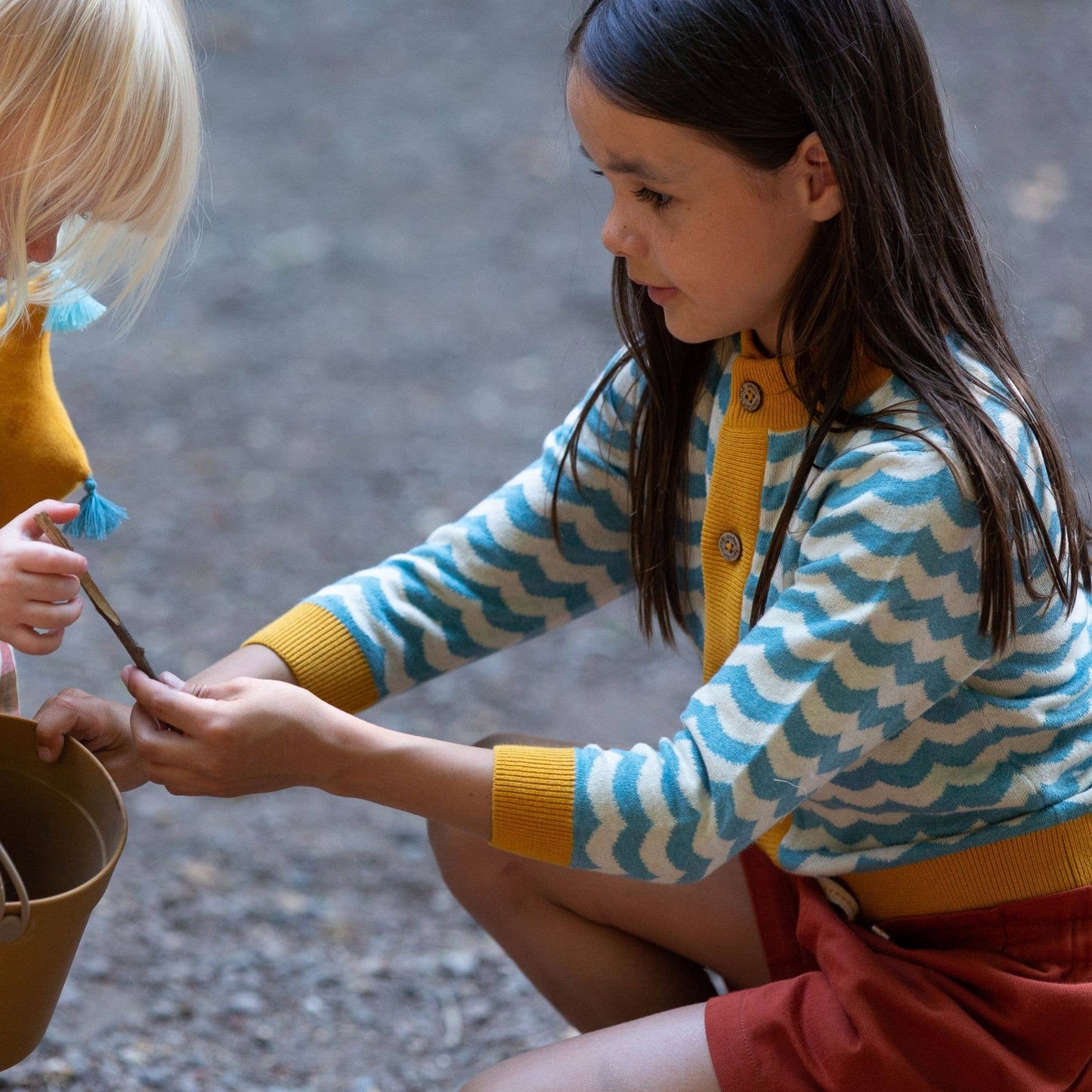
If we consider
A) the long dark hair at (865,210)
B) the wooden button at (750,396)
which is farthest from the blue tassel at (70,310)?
the wooden button at (750,396)

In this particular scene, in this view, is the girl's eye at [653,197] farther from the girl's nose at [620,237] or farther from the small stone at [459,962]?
the small stone at [459,962]

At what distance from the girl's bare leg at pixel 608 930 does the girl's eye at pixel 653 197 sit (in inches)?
22.2

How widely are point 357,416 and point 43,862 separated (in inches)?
74.1

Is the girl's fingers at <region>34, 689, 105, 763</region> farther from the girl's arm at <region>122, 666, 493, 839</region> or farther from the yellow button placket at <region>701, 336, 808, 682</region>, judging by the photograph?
the yellow button placket at <region>701, 336, 808, 682</region>

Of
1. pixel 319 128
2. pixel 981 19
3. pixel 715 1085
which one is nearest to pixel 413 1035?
pixel 715 1085

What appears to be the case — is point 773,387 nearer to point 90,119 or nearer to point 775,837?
point 775,837

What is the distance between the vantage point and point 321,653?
1.32 metres

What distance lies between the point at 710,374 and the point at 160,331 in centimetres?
221

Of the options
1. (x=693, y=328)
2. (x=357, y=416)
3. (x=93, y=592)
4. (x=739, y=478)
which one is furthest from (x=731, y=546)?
(x=357, y=416)

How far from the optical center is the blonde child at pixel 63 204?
109cm

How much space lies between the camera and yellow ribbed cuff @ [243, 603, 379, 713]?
1.31 meters

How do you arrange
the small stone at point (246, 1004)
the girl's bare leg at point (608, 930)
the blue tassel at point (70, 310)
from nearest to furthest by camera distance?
1. the blue tassel at point (70, 310)
2. the girl's bare leg at point (608, 930)
3. the small stone at point (246, 1004)

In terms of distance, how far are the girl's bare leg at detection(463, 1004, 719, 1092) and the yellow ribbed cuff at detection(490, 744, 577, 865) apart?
0.18 meters

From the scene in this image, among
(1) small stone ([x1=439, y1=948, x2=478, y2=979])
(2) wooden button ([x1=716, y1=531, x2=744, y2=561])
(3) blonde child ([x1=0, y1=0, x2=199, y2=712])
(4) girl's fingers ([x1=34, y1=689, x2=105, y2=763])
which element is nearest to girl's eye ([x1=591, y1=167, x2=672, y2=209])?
(2) wooden button ([x1=716, y1=531, x2=744, y2=561])
